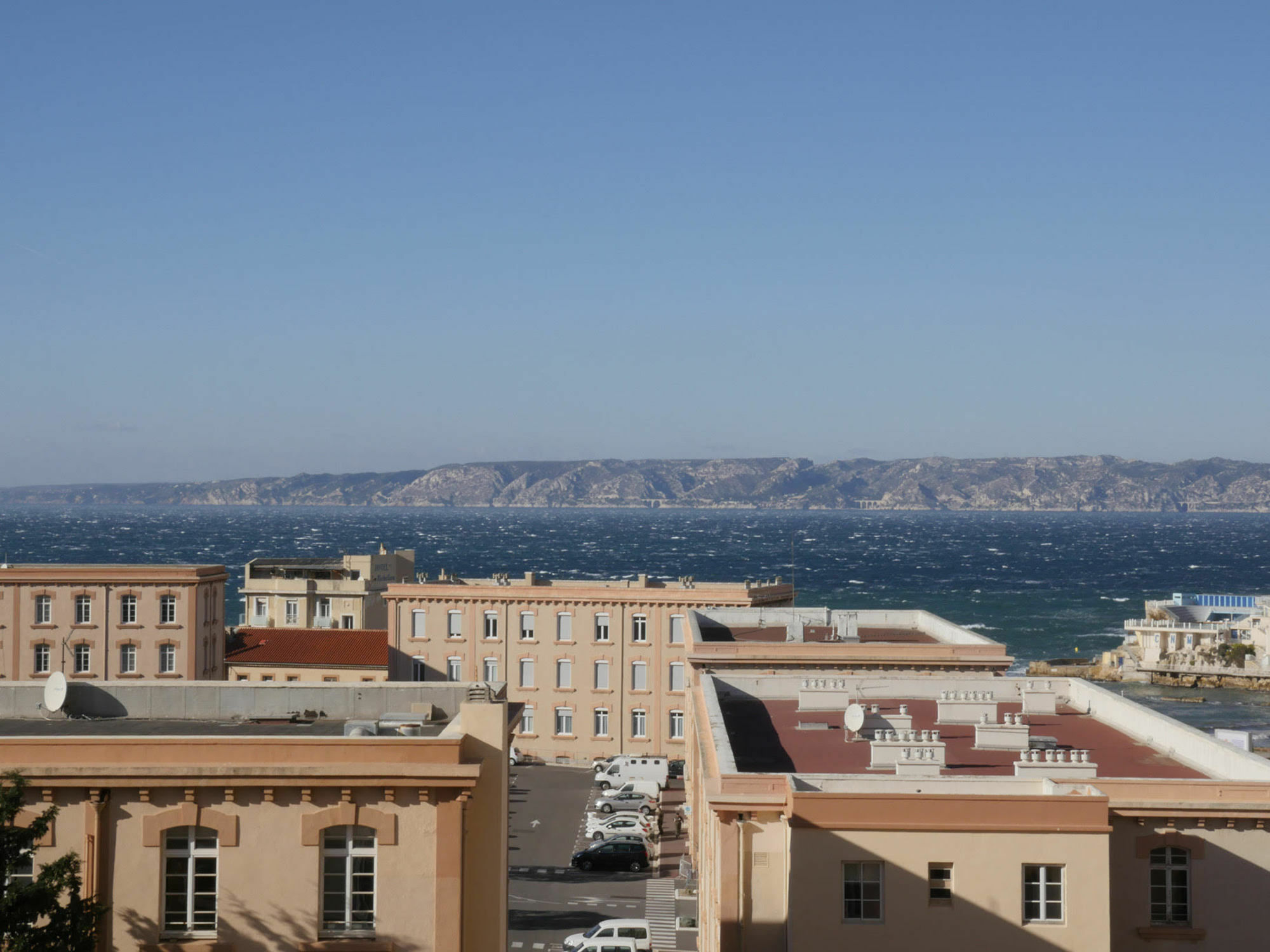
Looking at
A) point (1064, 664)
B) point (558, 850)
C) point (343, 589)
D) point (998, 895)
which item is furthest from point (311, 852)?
point (1064, 664)

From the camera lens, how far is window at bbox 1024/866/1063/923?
22188 millimetres

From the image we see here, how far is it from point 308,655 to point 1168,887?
2161 inches

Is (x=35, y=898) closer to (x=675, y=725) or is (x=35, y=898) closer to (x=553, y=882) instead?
(x=553, y=882)

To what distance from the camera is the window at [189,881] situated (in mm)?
18109

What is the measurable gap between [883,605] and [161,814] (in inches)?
6531

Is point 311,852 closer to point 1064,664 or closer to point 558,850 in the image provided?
point 558,850

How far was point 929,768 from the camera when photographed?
2700 centimetres

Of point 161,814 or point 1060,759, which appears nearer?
point 161,814

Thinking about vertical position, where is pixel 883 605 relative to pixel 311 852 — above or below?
below

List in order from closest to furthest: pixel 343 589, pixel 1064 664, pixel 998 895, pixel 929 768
Answer: pixel 998 895, pixel 929 768, pixel 343 589, pixel 1064 664

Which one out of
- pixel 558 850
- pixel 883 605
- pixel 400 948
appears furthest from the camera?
pixel 883 605

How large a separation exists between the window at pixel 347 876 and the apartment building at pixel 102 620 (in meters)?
51.2

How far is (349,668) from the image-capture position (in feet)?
233

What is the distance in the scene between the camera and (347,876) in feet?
59.7
